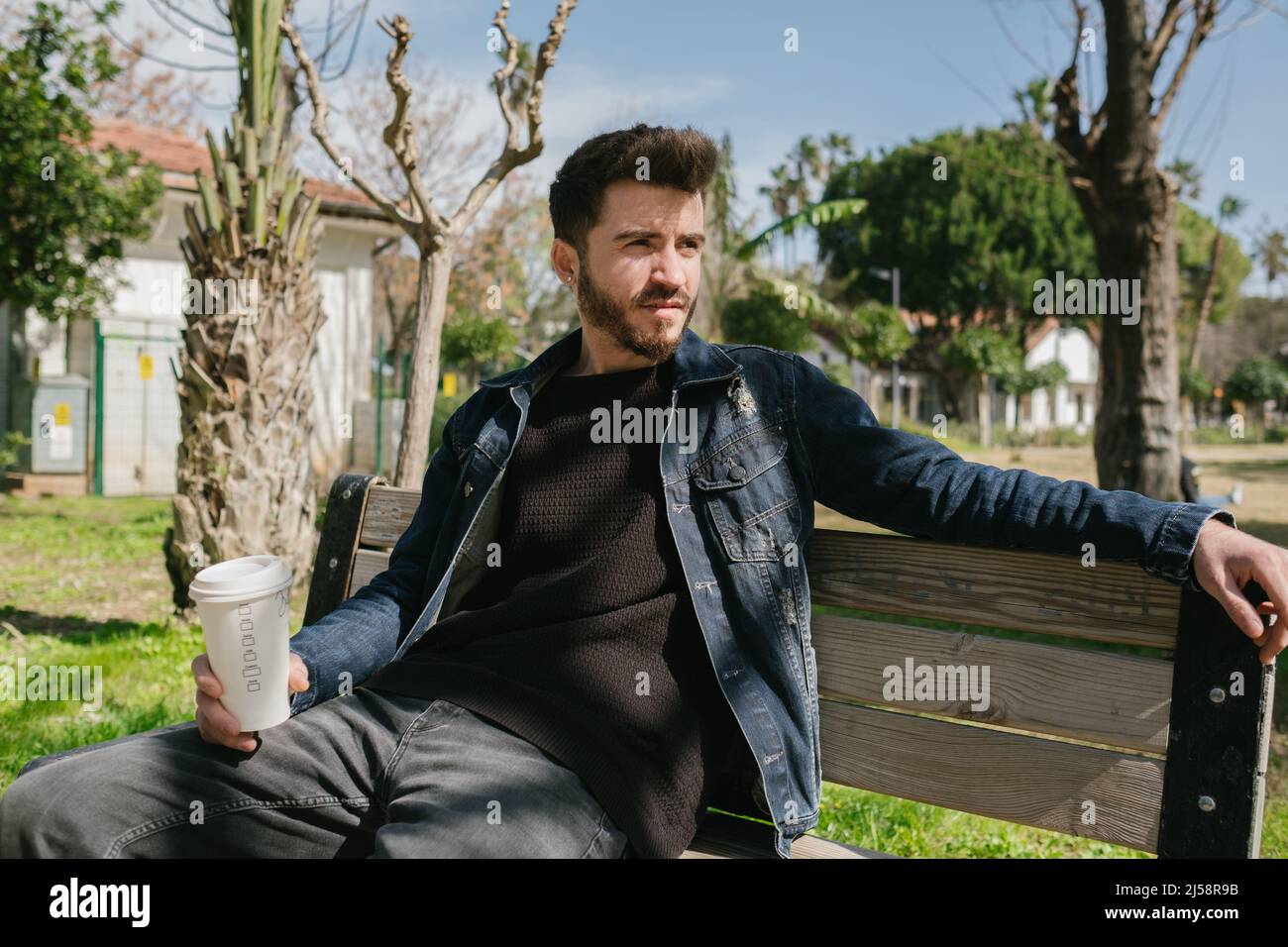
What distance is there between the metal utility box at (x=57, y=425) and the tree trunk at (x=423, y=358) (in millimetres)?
10772

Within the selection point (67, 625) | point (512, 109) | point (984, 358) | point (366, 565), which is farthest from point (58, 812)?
point (984, 358)

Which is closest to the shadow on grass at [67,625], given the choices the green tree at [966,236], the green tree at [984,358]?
the green tree at [984,358]

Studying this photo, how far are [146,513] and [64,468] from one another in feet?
9.29

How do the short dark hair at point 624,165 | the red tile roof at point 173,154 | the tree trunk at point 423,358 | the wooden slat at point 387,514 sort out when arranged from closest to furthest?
1. the short dark hair at point 624,165
2. the wooden slat at point 387,514
3. the tree trunk at point 423,358
4. the red tile roof at point 173,154

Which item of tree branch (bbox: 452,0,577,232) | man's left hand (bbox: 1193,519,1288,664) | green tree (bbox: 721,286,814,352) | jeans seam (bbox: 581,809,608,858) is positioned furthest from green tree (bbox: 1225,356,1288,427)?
jeans seam (bbox: 581,809,608,858)

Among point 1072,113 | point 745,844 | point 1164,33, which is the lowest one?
point 745,844

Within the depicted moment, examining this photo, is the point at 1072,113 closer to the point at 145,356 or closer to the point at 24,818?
the point at 24,818

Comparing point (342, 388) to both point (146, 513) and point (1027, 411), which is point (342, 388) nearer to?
point (146, 513)

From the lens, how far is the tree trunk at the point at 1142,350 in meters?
6.61

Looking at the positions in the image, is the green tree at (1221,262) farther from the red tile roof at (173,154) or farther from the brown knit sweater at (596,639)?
the brown knit sweater at (596,639)

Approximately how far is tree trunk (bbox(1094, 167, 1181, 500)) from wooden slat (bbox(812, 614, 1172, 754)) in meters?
5.13

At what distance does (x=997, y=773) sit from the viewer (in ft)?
7.04

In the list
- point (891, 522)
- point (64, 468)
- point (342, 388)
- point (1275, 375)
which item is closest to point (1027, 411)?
point (1275, 375)

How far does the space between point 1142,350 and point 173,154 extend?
1627 cm
